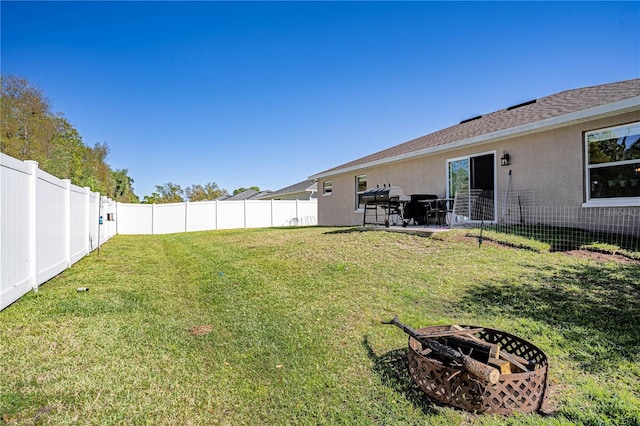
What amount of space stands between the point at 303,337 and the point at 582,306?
3.23m

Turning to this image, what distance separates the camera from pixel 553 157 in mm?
8023

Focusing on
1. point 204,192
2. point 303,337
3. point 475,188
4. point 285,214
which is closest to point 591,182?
point 475,188

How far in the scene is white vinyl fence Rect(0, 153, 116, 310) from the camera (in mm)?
3953

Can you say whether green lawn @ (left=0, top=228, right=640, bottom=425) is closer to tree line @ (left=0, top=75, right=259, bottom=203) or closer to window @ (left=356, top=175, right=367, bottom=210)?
window @ (left=356, top=175, right=367, bottom=210)

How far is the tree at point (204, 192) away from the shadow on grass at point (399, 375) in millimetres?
60527

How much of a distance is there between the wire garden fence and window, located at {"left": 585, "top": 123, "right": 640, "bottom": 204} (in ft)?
1.13

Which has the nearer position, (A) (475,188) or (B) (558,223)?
(B) (558,223)

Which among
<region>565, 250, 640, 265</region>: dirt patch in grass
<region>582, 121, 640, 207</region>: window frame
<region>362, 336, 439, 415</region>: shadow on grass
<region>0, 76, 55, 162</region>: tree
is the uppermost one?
<region>0, 76, 55, 162</region>: tree

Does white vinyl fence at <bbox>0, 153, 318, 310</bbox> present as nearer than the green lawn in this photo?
No

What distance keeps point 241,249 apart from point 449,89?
10.4m

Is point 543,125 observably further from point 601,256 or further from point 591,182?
point 601,256

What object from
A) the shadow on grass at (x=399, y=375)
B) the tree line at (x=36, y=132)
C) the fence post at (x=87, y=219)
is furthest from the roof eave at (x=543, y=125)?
the tree line at (x=36, y=132)

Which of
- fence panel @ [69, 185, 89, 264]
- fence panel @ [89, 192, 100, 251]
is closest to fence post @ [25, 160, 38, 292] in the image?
fence panel @ [69, 185, 89, 264]

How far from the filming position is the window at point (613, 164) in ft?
22.5
